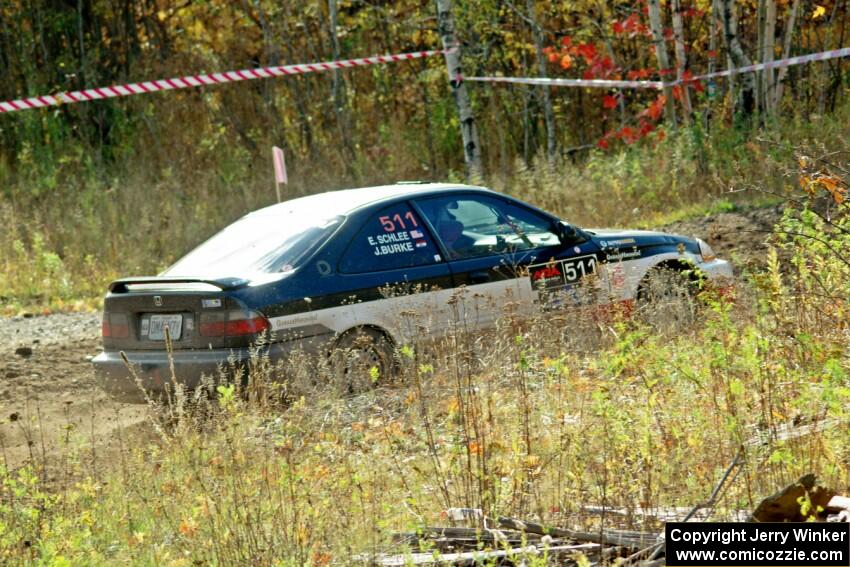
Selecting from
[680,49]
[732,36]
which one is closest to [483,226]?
[680,49]

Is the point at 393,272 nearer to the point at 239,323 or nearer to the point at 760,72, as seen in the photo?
the point at 239,323

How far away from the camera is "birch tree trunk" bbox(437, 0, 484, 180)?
1845 cm

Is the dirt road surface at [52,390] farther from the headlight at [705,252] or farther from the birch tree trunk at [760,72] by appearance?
the birch tree trunk at [760,72]

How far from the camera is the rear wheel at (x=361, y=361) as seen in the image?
731 centimetres

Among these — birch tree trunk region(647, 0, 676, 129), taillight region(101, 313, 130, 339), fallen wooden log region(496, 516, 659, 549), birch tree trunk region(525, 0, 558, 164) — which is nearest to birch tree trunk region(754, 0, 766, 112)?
birch tree trunk region(647, 0, 676, 129)

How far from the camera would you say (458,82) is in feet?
61.8

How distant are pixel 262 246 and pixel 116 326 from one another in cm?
111

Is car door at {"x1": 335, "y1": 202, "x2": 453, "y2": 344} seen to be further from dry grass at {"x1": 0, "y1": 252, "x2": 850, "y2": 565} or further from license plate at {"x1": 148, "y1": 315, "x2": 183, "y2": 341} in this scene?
dry grass at {"x1": 0, "y1": 252, "x2": 850, "y2": 565}

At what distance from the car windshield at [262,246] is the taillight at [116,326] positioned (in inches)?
17.2

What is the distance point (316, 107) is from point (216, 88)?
6.13ft

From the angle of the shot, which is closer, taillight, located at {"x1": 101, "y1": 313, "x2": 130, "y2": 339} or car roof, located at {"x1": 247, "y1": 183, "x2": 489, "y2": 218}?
taillight, located at {"x1": 101, "y1": 313, "x2": 130, "y2": 339}

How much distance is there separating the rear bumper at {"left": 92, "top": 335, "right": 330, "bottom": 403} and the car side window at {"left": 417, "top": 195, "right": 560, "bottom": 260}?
137 centimetres

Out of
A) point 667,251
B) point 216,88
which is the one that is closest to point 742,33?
point 216,88

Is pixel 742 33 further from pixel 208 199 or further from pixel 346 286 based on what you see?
pixel 346 286
